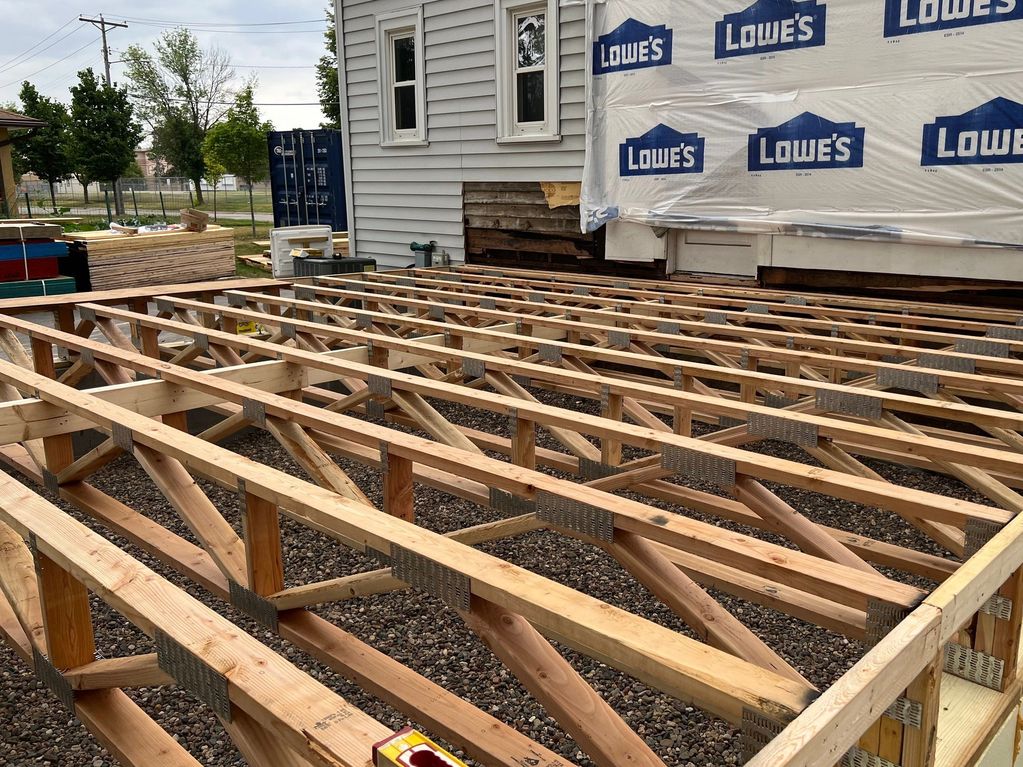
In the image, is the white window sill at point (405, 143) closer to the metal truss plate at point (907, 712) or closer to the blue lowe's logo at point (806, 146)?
the blue lowe's logo at point (806, 146)

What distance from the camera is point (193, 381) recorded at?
15.8 ft

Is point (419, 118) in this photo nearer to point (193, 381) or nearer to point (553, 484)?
point (193, 381)

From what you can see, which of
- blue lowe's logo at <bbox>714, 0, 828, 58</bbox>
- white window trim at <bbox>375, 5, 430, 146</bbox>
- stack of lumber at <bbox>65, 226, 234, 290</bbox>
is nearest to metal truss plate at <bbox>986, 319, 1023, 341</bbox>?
blue lowe's logo at <bbox>714, 0, 828, 58</bbox>

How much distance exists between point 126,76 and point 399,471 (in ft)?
217

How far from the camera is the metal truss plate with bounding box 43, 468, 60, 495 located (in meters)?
5.12

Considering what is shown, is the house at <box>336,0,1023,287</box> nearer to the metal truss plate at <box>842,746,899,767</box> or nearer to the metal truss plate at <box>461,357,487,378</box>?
the metal truss plate at <box>461,357,487,378</box>

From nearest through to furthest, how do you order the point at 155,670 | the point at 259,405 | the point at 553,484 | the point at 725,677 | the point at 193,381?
the point at 725,677 < the point at 155,670 < the point at 553,484 < the point at 259,405 < the point at 193,381

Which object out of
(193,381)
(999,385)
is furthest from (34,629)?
(999,385)

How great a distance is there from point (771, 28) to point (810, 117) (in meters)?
0.95

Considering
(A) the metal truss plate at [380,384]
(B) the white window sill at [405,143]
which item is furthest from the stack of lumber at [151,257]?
(A) the metal truss plate at [380,384]

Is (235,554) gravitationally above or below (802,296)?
below

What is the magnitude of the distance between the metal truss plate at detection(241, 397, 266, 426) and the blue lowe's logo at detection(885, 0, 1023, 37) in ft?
20.8

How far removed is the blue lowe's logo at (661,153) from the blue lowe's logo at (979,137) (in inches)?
88.6

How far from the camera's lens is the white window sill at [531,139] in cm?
1012
